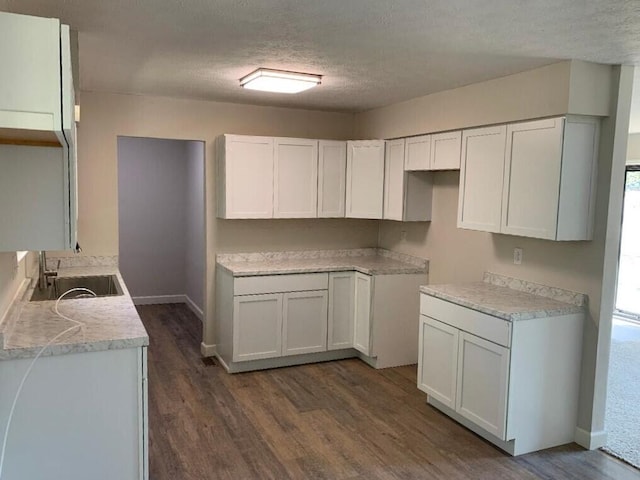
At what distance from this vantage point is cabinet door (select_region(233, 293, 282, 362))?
14.6 feet

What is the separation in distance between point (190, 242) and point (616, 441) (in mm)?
4988

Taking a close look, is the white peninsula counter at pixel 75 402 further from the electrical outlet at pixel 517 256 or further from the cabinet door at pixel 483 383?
the electrical outlet at pixel 517 256

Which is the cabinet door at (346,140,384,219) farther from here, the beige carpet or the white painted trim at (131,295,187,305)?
the white painted trim at (131,295,187,305)

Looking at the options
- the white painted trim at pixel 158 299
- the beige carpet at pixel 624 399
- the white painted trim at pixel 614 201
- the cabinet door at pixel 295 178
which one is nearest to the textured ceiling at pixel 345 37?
the white painted trim at pixel 614 201

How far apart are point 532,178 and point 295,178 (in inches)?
87.0

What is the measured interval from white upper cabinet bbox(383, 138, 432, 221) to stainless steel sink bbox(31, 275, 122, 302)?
2.41 metres

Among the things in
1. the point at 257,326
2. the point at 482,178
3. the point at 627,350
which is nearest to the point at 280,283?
the point at 257,326

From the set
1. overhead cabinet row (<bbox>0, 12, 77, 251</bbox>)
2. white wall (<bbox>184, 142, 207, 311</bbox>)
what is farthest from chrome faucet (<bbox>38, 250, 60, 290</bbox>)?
white wall (<bbox>184, 142, 207, 311</bbox>)

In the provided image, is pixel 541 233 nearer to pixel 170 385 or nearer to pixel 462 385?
pixel 462 385

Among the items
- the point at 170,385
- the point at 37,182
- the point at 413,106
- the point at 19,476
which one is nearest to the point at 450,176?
the point at 413,106

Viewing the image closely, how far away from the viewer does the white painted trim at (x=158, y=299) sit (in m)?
6.84

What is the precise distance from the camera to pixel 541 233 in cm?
322

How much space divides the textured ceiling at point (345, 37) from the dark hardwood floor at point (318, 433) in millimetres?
2368

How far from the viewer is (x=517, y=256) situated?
377 centimetres
